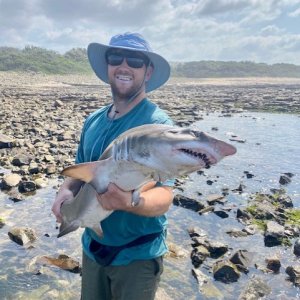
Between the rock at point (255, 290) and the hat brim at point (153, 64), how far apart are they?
15.6 ft

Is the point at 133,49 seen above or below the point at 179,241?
above

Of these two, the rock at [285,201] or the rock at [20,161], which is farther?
the rock at [20,161]

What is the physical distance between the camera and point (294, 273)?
884 cm

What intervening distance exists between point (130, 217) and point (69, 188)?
1.06 m

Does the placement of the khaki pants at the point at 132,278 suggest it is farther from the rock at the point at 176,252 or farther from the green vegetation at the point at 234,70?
the green vegetation at the point at 234,70

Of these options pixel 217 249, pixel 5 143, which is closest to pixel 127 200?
pixel 217 249

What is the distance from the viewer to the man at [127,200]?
447cm

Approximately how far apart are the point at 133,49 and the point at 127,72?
29 cm

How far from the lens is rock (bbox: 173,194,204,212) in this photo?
41.6ft

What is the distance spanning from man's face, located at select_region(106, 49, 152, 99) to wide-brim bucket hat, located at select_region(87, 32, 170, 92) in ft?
0.28

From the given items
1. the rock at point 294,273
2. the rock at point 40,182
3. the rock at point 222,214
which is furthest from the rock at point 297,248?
the rock at point 40,182

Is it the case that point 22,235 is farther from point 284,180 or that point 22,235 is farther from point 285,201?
point 284,180

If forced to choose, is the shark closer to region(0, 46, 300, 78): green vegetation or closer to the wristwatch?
the wristwatch

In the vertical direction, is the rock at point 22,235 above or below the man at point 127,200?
below
